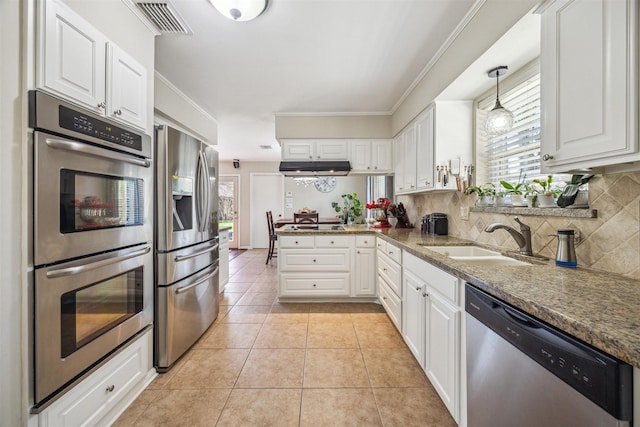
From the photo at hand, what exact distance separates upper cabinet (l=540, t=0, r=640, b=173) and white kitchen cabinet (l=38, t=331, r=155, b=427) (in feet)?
7.91

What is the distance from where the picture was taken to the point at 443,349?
57.9 inches

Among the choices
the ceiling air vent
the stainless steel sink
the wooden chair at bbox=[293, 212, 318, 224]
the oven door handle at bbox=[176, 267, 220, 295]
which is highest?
the ceiling air vent

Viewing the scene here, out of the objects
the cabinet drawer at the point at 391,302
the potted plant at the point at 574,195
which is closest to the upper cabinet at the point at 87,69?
the cabinet drawer at the point at 391,302

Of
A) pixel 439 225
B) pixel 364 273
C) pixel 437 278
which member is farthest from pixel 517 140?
pixel 364 273

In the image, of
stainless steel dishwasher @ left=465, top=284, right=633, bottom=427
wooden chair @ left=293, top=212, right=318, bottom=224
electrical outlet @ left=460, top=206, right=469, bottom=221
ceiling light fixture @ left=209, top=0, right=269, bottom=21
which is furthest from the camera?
wooden chair @ left=293, top=212, right=318, bottom=224

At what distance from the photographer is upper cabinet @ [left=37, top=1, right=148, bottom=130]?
110cm

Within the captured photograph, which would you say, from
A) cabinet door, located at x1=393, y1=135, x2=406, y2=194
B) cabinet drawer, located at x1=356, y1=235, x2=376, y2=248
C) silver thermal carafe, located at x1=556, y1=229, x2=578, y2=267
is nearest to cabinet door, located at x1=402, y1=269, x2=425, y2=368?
silver thermal carafe, located at x1=556, y1=229, x2=578, y2=267

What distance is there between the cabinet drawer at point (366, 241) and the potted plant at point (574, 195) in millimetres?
1875

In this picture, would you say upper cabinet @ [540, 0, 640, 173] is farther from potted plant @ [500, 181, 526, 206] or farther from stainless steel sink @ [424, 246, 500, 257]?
stainless steel sink @ [424, 246, 500, 257]

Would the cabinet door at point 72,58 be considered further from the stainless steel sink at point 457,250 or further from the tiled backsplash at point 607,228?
the tiled backsplash at point 607,228

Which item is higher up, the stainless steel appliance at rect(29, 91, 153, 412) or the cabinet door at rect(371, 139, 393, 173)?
the cabinet door at rect(371, 139, 393, 173)

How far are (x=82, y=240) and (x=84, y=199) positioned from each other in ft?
0.64

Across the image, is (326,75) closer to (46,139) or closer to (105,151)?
(105,151)

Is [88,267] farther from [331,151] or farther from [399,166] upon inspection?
[399,166]
